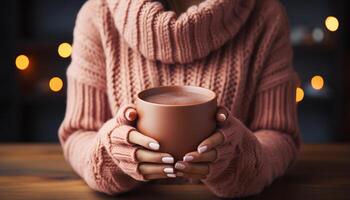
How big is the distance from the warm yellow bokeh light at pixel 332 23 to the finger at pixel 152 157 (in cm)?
201

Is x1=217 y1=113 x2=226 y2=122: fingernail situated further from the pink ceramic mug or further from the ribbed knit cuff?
the ribbed knit cuff

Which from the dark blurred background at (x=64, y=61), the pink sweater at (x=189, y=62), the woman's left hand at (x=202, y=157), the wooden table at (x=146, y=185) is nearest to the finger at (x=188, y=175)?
the woman's left hand at (x=202, y=157)

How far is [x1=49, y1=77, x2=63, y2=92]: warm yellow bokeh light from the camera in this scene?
279 centimetres

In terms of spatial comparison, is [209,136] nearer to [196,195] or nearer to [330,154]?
[196,195]

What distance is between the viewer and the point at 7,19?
2.73 meters

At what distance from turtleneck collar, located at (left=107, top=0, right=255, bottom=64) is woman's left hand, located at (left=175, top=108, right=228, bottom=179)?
0.30m

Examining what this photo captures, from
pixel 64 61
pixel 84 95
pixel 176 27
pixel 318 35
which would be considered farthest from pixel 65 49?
pixel 176 27

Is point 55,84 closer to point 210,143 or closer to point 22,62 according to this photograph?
point 22,62

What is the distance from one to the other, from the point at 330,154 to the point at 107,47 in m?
0.49

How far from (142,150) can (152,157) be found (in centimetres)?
3

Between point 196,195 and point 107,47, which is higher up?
point 107,47

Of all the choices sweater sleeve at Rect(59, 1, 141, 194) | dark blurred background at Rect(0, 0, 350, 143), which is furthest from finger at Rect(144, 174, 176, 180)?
dark blurred background at Rect(0, 0, 350, 143)

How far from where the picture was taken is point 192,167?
2.74 ft

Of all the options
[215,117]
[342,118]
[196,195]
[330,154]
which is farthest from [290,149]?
[342,118]
